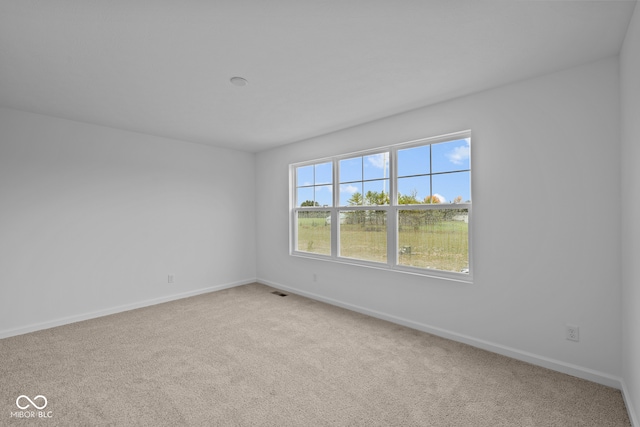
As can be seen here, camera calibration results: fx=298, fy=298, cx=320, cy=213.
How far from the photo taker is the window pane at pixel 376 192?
12.3ft

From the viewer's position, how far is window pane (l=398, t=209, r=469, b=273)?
307 cm

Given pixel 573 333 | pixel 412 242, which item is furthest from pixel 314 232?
pixel 573 333

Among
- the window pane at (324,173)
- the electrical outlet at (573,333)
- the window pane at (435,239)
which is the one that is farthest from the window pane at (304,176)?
the electrical outlet at (573,333)

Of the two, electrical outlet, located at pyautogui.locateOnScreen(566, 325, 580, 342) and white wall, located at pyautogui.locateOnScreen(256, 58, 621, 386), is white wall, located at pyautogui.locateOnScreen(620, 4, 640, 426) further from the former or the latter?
electrical outlet, located at pyautogui.locateOnScreen(566, 325, 580, 342)

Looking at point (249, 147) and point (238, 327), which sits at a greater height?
point (249, 147)

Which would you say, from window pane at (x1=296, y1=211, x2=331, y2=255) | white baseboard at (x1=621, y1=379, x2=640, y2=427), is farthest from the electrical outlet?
window pane at (x1=296, y1=211, x2=331, y2=255)

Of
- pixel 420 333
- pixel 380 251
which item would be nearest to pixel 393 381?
pixel 420 333

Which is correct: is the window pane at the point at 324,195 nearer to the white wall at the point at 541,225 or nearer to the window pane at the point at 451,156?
the white wall at the point at 541,225

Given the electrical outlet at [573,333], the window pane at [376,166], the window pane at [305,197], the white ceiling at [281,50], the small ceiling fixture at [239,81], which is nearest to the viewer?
the white ceiling at [281,50]

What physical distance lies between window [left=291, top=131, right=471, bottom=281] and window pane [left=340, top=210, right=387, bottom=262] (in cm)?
1

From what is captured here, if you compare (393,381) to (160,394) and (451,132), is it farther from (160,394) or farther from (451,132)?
(451,132)

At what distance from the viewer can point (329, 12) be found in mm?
1719

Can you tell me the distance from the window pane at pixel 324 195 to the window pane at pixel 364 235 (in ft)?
1.02

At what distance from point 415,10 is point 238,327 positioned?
3.33 metres
